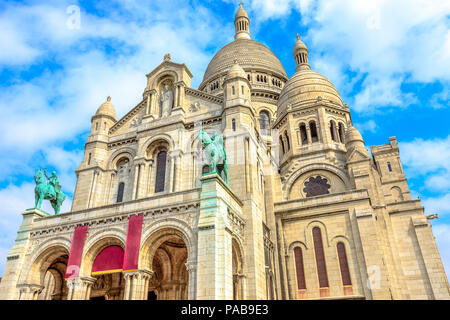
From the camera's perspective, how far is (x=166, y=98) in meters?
31.0

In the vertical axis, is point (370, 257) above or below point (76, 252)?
above

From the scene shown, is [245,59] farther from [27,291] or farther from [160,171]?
[27,291]

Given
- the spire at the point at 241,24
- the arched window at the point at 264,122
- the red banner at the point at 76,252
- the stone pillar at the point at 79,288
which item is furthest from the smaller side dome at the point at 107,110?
the spire at the point at 241,24

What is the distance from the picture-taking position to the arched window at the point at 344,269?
24.8 m

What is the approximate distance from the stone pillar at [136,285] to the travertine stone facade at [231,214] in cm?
6

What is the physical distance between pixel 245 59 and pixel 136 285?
42132 mm

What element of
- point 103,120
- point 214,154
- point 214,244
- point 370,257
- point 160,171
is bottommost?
point 214,244

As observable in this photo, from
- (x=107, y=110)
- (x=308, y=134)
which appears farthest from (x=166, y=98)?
(x=308, y=134)

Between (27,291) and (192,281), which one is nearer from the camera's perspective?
(192,281)

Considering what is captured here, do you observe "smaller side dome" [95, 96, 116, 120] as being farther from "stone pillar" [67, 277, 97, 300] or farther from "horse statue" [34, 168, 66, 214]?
"stone pillar" [67, 277, 97, 300]

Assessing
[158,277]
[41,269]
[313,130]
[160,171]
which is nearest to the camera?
[41,269]

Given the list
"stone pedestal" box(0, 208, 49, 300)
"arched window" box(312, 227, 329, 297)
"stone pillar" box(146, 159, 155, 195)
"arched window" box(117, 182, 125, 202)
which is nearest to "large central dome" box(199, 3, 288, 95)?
"stone pillar" box(146, 159, 155, 195)

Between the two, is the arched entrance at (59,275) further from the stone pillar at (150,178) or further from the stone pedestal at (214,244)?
the stone pedestal at (214,244)
